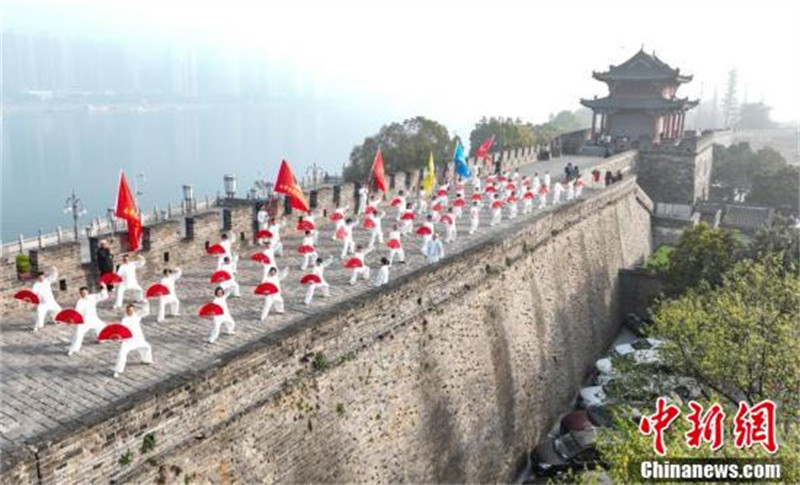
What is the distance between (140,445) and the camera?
21.9 ft

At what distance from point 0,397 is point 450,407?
6.68 m

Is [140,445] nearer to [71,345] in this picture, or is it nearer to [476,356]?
[71,345]

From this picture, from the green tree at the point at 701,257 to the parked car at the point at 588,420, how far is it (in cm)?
604

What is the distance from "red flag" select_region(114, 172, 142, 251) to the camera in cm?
1078

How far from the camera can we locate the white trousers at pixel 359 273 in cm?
1188

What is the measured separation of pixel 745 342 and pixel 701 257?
23.9ft

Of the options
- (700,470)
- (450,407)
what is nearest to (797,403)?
(700,470)

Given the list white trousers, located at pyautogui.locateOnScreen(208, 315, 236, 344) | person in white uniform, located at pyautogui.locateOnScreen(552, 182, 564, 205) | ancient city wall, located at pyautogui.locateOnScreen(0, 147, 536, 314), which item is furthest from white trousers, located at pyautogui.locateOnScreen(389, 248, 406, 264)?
person in white uniform, located at pyautogui.locateOnScreen(552, 182, 564, 205)

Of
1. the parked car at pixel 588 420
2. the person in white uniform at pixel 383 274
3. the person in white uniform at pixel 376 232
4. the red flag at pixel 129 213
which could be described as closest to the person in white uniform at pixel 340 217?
the person in white uniform at pixel 376 232

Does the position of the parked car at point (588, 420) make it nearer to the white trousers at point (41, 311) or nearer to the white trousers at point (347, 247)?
the white trousers at point (347, 247)

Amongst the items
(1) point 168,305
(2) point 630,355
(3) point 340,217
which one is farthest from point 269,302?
(2) point 630,355

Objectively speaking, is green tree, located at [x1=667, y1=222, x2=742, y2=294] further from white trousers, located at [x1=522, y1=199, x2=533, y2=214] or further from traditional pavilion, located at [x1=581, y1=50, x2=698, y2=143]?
traditional pavilion, located at [x1=581, y1=50, x2=698, y2=143]

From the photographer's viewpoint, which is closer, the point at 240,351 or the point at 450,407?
the point at 240,351

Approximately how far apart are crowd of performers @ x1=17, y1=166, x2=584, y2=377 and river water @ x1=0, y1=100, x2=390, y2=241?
34988 mm
